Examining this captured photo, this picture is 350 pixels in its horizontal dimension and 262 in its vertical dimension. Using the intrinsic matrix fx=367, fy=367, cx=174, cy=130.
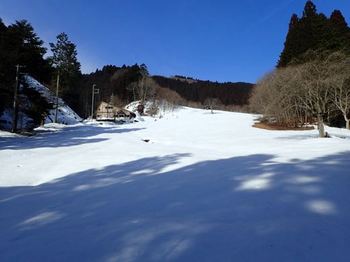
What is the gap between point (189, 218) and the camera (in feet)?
21.2

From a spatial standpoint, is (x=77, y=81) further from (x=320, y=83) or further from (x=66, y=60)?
(x=320, y=83)

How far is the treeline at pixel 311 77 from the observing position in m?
32.5

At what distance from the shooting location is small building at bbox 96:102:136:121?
268ft

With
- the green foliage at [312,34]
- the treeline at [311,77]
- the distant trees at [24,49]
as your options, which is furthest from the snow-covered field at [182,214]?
the green foliage at [312,34]

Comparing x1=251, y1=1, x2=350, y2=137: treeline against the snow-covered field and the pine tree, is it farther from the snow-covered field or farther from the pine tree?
the snow-covered field

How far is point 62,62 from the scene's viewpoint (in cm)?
7288

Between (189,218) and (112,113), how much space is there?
8092 centimetres

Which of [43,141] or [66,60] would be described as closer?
[43,141]

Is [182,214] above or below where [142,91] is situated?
below

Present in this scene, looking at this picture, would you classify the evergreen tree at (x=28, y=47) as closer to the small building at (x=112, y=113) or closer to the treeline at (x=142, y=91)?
the small building at (x=112, y=113)

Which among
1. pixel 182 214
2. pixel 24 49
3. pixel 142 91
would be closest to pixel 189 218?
pixel 182 214

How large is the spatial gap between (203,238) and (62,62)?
239 feet

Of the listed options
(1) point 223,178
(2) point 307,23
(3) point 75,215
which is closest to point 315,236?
(3) point 75,215

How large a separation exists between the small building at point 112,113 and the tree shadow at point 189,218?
7042 cm
